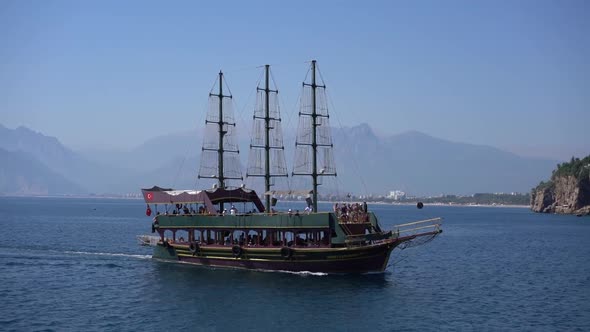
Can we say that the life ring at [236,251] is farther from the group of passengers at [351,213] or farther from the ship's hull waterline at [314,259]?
the group of passengers at [351,213]

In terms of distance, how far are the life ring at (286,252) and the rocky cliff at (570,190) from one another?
131m

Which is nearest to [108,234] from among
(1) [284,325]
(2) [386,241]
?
(2) [386,241]

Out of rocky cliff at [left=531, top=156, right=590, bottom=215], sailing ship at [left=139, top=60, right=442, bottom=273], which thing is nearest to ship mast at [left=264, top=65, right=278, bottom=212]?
sailing ship at [left=139, top=60, right=442, bottom=273]

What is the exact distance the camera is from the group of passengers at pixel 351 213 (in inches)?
1858

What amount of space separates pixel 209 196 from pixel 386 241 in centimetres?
1391

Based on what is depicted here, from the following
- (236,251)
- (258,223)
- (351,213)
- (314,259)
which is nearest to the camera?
(314,259)

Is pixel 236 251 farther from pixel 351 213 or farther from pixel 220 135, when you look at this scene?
pixel 220 135

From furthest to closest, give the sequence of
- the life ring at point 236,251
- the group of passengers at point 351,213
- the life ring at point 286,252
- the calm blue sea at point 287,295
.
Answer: the life ring at point 236,251
the group of passengers at point 351,213
the life ring at point 286,252
the calm blue sea at point 287,295

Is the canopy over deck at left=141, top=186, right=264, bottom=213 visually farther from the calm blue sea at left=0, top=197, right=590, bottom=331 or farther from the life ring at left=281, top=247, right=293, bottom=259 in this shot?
the life ring at left=281, top=247, right=293, bottom=259

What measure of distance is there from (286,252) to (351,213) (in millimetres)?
5170

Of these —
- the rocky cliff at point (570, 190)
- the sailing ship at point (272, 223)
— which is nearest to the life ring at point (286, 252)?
the sailing ship at point (272, 223)

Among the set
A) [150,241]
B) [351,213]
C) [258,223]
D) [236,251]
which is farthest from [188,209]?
[351,213]

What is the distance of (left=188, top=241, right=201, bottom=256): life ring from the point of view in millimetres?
51250

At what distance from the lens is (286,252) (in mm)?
46438
